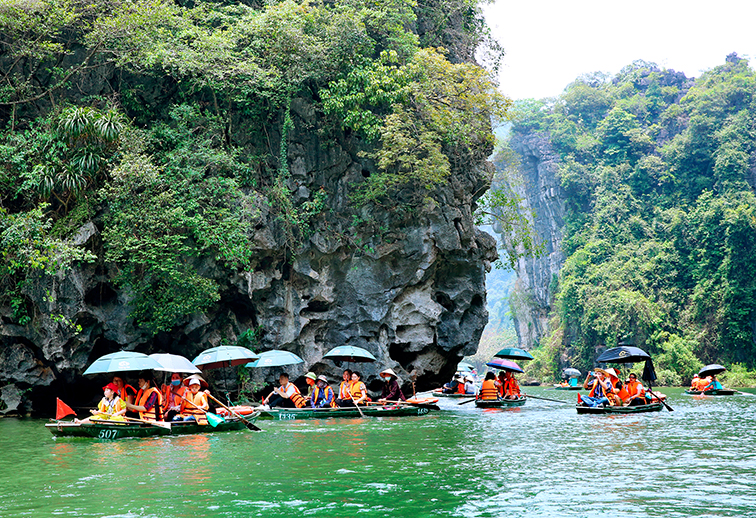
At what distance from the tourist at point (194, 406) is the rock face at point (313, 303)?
5.00m

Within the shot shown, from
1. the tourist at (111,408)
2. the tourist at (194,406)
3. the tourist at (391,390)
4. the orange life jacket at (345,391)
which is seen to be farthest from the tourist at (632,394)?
the tourist at (111,408)

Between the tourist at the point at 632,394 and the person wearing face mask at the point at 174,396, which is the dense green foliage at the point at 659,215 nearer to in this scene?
the tourist at the point at 632,394

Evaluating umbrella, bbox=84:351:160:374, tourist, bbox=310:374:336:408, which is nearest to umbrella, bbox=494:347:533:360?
tourist, bbox=310:374:336:408

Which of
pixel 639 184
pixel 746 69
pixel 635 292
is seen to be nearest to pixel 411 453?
pixel 635 292

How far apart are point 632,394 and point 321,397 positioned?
26.6 ft

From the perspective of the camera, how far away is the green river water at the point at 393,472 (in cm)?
611

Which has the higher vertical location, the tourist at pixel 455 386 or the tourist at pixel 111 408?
the tourist at pixel 111 408

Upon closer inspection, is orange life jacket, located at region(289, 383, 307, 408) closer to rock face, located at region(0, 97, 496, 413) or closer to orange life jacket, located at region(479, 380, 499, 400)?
rock face, located at region(0, 97, 496, 413)

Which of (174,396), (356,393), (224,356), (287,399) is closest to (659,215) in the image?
(356,393)

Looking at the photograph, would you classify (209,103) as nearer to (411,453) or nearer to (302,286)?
(302,286)

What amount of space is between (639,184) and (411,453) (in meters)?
39.4

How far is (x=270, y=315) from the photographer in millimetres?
18797

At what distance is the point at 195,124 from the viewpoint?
60.6ft

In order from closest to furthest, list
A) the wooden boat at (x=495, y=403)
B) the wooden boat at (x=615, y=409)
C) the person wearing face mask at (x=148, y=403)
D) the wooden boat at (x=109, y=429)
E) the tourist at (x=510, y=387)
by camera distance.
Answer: the wooden boat at (x=109, y=429), the person wearing face mask at (x=148, y=403), the wooden boat at (x=615, y=409), the wooden boat at (x=495, y=403), the tourist at (x=510, y=387)
